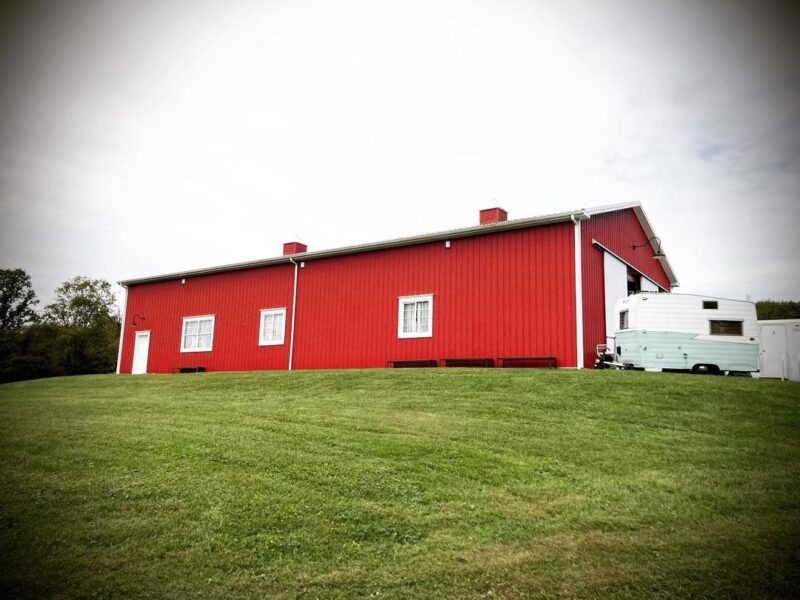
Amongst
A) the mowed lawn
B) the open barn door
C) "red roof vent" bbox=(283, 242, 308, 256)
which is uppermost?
"red roof vent" bbox=(283, 242, 308, 256)

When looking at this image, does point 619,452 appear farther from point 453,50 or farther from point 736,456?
point 453,50

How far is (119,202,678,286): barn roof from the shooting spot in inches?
616

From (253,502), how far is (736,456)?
6.71 m

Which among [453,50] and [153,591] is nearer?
[153,591]

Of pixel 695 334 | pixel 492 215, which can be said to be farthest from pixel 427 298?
pixel 695 334

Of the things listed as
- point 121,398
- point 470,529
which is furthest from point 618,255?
point 121,398

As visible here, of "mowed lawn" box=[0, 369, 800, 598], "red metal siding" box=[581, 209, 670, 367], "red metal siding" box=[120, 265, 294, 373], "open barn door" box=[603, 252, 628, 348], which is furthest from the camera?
"red metal siding" box=[120, 265, 294, 373]

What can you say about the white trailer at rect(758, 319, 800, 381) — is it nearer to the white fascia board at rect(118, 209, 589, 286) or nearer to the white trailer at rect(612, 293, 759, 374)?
the white trailer at rect(612, 293, 759, 374)

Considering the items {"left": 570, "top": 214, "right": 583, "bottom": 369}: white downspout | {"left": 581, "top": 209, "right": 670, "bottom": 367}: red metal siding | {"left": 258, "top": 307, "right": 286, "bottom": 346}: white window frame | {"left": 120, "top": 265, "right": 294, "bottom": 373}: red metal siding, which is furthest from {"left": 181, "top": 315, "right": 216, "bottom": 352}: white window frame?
{"left": 581, "top": 209, "right": 670, "bottom": 367}: red metal siding

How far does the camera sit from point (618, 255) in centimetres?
1828

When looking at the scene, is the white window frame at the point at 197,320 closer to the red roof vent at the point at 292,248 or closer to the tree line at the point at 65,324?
the red roof vent at the point at 292,248

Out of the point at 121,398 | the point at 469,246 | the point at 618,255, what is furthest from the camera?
the point at 618,255

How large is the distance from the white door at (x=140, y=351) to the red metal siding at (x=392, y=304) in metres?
0.57

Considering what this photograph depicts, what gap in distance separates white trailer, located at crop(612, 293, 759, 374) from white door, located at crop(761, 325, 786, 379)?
3399 mm
